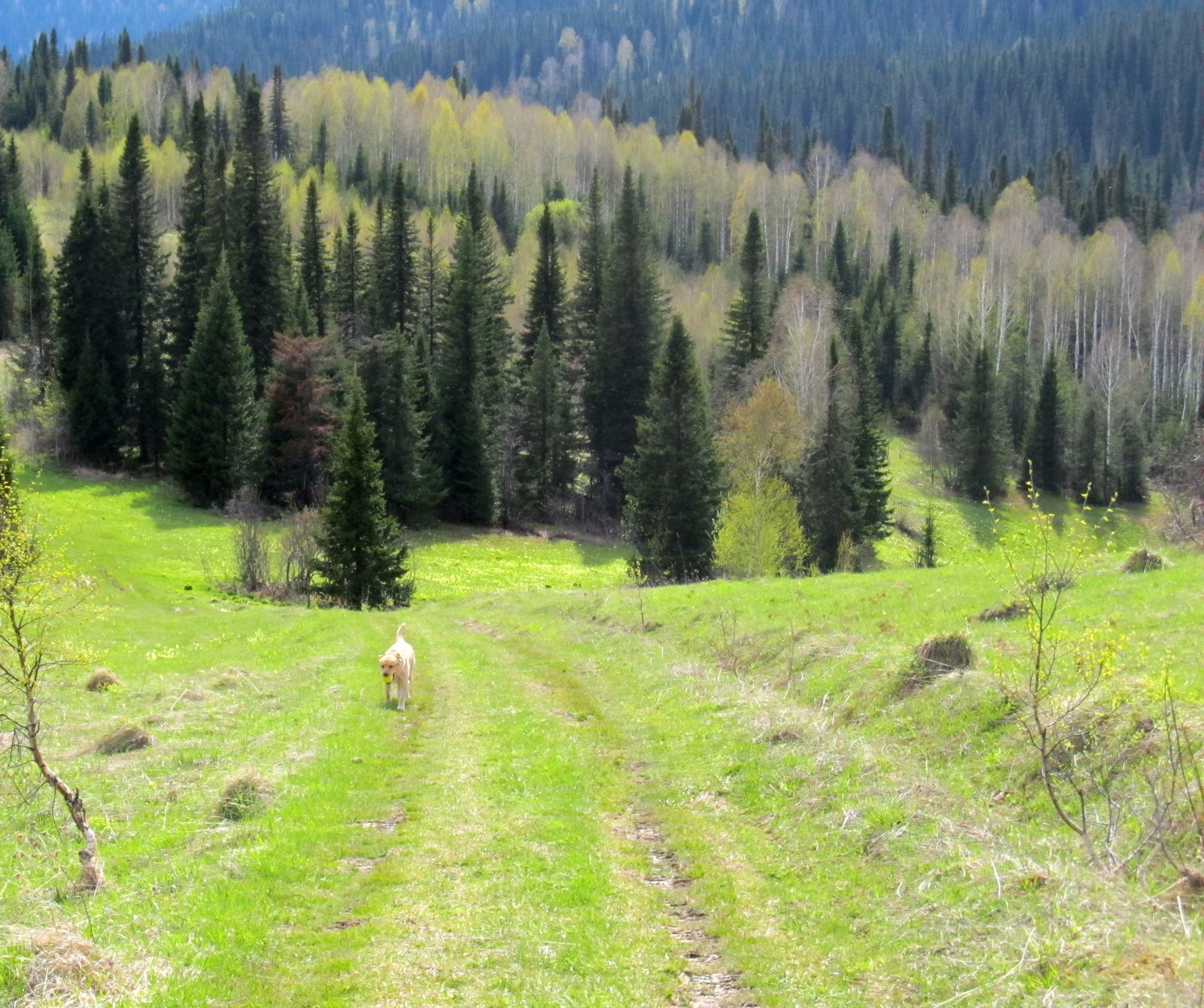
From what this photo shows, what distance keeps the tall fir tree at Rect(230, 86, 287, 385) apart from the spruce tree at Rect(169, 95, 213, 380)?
2.19 meters

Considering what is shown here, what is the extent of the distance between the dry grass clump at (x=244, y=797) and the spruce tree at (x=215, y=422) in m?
52.2

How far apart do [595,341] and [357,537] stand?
136ft

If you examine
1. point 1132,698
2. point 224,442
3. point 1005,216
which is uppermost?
point 1005,216

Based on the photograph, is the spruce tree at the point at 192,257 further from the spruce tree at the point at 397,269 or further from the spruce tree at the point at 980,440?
the spruce tree at the point at 980,440

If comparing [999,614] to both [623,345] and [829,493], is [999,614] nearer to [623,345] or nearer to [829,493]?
[829,493]

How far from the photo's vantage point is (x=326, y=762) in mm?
14508

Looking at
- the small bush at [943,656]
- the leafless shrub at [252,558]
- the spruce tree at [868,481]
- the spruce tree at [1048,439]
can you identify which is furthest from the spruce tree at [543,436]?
the small bush at [943,656]

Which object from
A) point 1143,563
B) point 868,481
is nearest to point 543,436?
point 868,481

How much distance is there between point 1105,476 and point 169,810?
3694 inches

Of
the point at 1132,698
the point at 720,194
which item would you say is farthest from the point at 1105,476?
the point at 1132,698

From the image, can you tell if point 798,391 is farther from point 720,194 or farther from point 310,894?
point 720,194

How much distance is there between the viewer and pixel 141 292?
71.4 meters

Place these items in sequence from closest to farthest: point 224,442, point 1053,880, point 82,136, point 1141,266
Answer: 1. point 1053,880
2. point 224,442
3. point 1141,266
4. point 82,136

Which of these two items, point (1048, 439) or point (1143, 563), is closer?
point (1143, 563)
